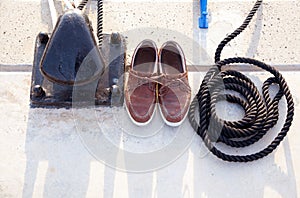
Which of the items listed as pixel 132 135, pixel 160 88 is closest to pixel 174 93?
pixel 160 88

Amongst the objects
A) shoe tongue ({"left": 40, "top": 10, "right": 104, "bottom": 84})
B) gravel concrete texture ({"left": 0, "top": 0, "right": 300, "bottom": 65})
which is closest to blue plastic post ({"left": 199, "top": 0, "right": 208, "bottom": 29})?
gravel concrete texture ({"left": 0, "top": 0, "right": 300, "bottom": 65})

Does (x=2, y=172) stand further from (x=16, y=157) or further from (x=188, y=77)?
(x=188, y=77)

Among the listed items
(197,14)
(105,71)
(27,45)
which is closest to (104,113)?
(105,71)

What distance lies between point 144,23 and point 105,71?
26 centimetres

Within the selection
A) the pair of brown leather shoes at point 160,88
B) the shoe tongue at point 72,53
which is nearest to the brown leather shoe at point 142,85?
the pair of brown leather shoes at point 160,88

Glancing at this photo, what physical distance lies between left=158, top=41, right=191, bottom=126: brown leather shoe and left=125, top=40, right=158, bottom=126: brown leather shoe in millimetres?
27

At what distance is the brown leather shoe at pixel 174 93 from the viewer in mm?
1219

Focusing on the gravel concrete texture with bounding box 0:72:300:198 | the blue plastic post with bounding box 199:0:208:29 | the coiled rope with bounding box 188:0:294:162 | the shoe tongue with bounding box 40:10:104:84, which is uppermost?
the blue plastic post with bounding box 199:0:208:29

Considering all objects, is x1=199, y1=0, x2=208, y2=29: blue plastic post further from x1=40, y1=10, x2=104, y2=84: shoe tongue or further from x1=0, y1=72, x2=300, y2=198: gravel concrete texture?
x1=40, y1=10, x2=104, y2=84: shoe tongue

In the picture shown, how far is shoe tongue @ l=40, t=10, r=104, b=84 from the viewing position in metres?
1.10

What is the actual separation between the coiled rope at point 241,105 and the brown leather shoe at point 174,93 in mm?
43

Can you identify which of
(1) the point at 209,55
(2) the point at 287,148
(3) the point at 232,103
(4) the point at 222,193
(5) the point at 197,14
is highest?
(5) the point at 197,14

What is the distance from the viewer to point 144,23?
1.44m

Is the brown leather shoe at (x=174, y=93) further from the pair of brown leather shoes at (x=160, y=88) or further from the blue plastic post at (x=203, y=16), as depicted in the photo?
the blue plastic post at (x=203, y=16)
